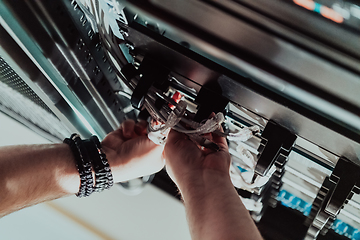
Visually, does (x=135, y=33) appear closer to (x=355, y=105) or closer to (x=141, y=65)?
(x=141, y=65)

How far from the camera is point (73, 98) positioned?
0.83 m

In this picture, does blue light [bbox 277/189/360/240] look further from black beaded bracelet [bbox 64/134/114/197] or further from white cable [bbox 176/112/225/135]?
black beaded bracelet [bbox 64/134/114/197]

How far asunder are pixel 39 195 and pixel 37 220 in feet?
3.91

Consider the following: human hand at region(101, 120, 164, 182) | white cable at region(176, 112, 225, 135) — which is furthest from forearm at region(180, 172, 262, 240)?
human hand at region(101, 120, 164, 182)

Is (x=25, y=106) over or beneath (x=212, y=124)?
beneath

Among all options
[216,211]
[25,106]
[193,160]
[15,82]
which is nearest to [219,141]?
[193,160]

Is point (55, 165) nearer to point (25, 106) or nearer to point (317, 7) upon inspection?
point (25, 106)

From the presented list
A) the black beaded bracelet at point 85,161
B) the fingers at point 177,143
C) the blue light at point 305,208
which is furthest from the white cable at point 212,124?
the blue light at point 305,208

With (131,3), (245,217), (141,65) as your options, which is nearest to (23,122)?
(141,65)

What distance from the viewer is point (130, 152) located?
3.15ft

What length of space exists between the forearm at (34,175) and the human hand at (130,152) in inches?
5.5

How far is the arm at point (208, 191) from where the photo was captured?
0.61 meters

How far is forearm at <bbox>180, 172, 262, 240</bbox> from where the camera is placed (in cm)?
60

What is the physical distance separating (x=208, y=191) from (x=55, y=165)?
18.5 inches
